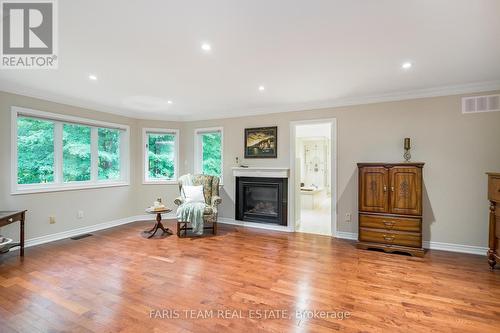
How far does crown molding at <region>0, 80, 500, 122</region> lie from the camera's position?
3.63 m

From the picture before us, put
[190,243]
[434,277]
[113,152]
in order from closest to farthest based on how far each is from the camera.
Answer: [434,277], [190,243], [113,152]

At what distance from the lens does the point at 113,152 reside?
17.6ft

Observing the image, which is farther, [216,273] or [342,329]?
[216,273]

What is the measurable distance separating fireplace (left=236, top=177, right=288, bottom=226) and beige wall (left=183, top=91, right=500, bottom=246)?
1086mm

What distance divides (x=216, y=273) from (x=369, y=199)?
8.35 feet

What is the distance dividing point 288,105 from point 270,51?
2355mm

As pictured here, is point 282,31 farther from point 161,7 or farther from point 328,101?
point 328,101

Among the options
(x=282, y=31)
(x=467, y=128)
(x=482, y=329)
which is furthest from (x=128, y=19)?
(x=467, y=128)

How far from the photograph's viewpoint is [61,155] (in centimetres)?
442

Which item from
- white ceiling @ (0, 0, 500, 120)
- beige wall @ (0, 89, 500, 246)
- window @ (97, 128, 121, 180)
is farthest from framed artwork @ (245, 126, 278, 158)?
window @ (97, 128, 121, 180)

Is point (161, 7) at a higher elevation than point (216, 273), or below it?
higher

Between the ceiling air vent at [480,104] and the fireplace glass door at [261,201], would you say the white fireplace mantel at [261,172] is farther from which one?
the ceiling air vent at [480,104]

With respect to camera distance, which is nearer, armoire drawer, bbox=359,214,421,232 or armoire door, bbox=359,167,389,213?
armoire drawer, bbox=359,214,421,232

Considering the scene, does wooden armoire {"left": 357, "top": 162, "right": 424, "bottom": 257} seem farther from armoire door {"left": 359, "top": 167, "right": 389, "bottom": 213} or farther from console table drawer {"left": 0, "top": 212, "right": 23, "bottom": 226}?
console table drawer {"left": 0, "top": 212, "right": 23, "bottom": 226}
